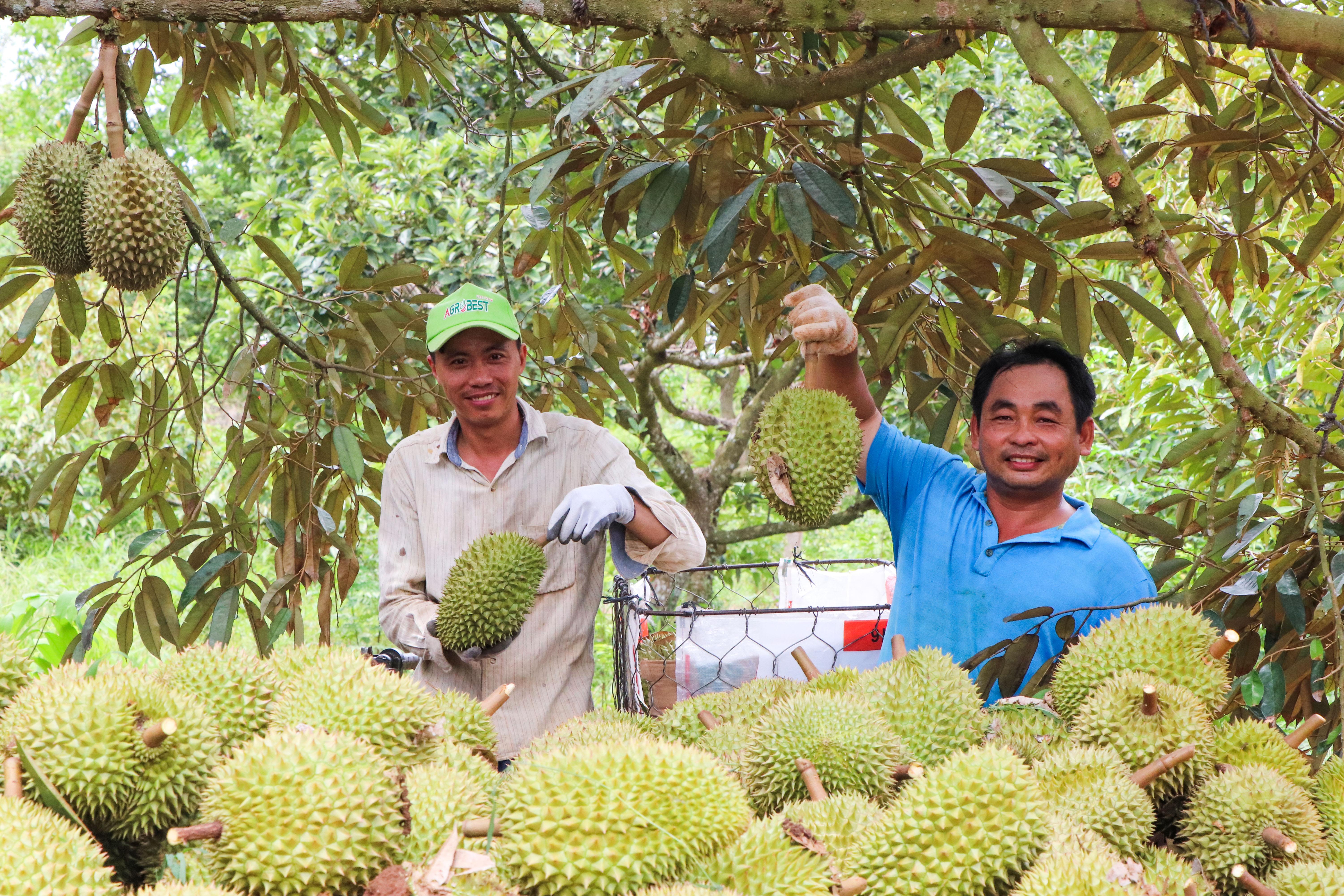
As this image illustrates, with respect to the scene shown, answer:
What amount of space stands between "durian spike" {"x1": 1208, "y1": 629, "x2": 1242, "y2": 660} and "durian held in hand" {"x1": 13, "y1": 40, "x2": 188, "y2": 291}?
4.89ft

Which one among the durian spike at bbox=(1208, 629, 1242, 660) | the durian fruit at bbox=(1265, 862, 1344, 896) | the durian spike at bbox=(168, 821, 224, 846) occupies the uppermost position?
the durian spike at bbox=(1208, 629, 1242, 660)

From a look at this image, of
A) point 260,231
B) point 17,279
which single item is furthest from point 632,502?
point 260,231

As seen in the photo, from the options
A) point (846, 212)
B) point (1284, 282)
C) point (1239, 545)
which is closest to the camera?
point (1239, 545)

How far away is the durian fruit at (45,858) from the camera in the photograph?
678 millimetres

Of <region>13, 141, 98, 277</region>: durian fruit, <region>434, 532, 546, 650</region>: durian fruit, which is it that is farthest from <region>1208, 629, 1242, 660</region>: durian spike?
<region>13, 141, 98, 277</region>: durian fruit

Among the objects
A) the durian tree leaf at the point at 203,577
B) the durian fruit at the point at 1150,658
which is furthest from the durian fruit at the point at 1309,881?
the durian tree leaf at the point at 203,577

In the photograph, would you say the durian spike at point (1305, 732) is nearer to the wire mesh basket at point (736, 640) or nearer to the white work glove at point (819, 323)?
the white work glove at point (819, 323)

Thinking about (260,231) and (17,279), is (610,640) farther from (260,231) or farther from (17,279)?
(17,279)

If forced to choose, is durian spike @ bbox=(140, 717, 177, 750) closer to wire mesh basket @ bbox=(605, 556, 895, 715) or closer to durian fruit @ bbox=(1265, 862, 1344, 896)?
durian fruit @ bbox=(1265, 862, 1344, 896)

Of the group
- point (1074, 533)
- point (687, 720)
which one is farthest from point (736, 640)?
point (687, 720)

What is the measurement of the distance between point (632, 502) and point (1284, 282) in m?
1.91

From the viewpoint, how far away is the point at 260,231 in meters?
5.26

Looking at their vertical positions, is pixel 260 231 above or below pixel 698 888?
above

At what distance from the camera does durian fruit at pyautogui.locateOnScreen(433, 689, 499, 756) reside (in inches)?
41.2
